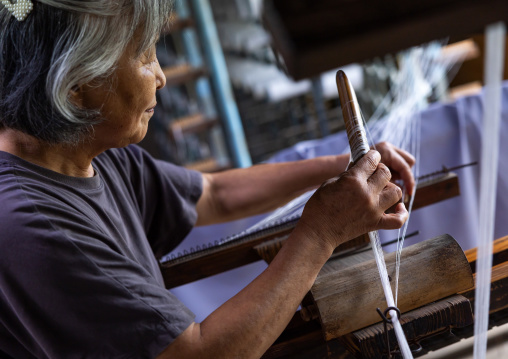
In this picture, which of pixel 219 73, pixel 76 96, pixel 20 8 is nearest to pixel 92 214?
pixel 76 96

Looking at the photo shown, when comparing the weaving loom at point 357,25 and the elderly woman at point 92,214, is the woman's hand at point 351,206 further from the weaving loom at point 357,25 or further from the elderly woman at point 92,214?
the weaving loom at point 357,25

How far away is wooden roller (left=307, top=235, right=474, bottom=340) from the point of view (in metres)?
0.83

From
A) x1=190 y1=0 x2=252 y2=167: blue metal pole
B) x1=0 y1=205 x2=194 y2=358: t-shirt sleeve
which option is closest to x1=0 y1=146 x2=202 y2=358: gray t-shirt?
x1=0 y1=205 x2=194 y2=358: t-shirt sleeve

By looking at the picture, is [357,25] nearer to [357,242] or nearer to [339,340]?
[339,340]

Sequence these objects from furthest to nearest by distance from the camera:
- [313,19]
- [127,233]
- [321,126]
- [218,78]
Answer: [218,78] → [321,126] → [127,233] → [313,19]

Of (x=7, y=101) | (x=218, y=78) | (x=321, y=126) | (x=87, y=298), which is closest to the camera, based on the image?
(x=87, y=298)

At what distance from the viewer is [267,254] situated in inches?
43.1

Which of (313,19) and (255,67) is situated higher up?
(255,67)

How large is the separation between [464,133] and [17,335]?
1.39 metres

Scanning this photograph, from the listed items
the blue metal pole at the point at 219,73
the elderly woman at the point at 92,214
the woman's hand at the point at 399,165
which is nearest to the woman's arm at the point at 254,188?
the woman's hand at the point at 399,165

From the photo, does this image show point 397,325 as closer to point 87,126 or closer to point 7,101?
point 87,126

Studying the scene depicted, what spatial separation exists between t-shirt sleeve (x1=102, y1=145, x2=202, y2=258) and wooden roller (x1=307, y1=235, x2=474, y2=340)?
1.64 ft

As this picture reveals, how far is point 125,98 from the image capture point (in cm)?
91

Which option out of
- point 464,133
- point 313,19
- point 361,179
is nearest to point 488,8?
point 313,19
